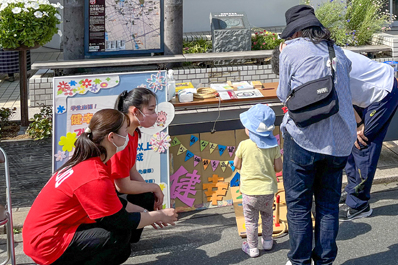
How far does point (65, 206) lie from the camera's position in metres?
2.96

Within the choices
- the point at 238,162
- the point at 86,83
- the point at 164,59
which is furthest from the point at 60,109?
the point at 164,59

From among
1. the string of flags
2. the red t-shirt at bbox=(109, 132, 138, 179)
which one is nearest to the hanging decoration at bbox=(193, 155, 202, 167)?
the string of flags

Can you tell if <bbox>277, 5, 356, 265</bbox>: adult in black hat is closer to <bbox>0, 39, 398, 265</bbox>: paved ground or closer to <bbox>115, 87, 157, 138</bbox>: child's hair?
<bbox>0, 39, 398, 265</bbox>: paved ground

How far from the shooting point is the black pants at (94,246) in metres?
3.03

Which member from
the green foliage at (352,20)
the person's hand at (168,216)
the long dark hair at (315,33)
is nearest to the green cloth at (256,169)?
the person's hand at (168,216)

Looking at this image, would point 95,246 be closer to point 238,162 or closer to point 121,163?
point 121,163

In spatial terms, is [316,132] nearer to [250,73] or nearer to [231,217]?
[231,217]

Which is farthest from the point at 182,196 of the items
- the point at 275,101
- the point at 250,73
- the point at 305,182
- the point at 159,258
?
the point at 250,73

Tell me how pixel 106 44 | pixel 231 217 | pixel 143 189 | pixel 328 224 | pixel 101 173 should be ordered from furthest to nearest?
pixel 106 44, pixel 231 217, pixel 143 189, pixel 328 224, pixel 101 173

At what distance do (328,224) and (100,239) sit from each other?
1479 millimetres

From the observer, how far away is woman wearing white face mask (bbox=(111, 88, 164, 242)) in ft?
11.7

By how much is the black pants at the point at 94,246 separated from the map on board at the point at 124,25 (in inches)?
184

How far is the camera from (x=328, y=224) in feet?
10.5

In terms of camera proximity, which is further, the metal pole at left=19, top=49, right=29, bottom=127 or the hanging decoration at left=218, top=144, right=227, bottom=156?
the metal pole at left=19, top=49, right=29, bottom=127
